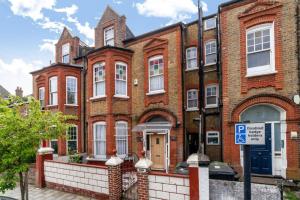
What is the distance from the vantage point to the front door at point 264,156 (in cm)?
1121

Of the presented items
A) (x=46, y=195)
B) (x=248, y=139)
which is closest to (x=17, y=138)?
(x=46, y=195)

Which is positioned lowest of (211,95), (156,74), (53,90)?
(211,95)

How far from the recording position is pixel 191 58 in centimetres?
1588

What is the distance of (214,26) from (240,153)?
304 inches

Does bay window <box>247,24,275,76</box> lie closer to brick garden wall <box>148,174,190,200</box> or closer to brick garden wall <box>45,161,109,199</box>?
brick garden wall <box>148,174,190,200</box>

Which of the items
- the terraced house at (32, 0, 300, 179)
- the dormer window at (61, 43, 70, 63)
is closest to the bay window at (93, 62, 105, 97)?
the terraced house at (32, 0, 300, 179)

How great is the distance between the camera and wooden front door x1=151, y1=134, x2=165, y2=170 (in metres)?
15.3

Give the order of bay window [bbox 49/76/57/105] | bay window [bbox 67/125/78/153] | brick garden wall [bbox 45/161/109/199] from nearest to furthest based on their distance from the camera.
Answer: brick garden wall [bbox 45/161/109/199] < bay window [bbox 67/125/78/153] < bay window [bbox 49/76/57/105]

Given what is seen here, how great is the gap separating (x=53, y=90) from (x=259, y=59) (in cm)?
1509

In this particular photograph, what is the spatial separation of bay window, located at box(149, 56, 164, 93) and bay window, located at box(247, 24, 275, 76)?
17.7ft

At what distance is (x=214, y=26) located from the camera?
15.2 metres

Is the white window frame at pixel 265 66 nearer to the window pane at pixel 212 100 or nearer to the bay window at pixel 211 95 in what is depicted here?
the bay window at pixel 211 95

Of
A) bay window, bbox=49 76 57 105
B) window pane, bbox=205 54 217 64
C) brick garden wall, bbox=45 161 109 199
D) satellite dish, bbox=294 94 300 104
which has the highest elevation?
window pane, bbox=205 54 217 64

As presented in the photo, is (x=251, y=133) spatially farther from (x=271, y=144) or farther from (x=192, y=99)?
(x=192, y=99)
